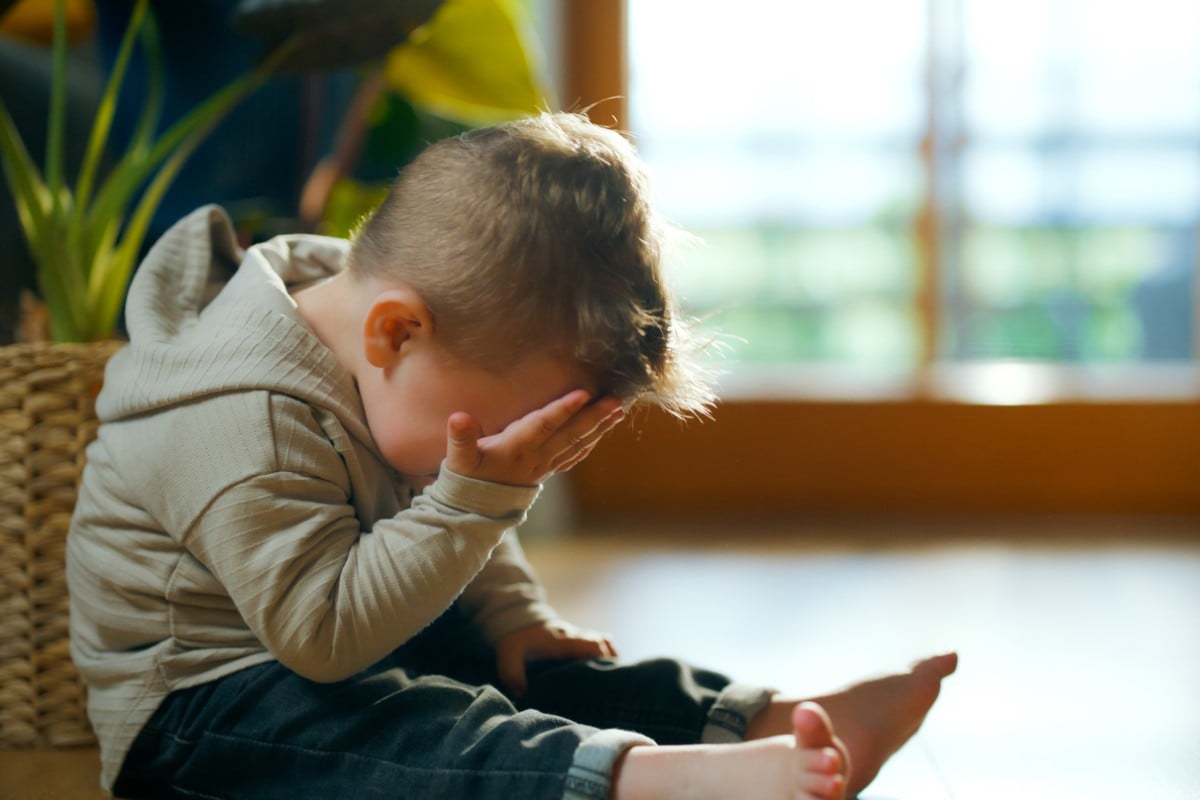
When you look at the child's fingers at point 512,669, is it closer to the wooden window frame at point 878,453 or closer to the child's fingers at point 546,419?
the child's fingers at point 546,419

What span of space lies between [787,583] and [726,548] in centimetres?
26

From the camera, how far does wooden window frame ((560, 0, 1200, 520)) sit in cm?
210

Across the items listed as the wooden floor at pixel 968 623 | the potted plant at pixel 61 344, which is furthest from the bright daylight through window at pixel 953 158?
the potted plant at pixel 61 344

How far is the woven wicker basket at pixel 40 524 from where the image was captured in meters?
0.95

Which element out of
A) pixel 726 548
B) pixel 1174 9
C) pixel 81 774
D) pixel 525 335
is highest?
pixel 1174 9

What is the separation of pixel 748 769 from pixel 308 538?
300 mm

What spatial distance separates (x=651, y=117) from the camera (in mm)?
2332

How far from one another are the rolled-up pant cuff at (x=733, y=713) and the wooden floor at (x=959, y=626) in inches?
3.0

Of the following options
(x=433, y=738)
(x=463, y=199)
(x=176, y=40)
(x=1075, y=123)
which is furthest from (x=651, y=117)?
(x=433, y=738)

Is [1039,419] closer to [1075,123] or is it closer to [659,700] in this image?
[1075,123]

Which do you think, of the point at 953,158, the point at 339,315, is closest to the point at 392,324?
the point at 339,315

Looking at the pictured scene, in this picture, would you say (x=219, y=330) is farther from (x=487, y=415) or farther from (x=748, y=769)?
(x=748, y=769)

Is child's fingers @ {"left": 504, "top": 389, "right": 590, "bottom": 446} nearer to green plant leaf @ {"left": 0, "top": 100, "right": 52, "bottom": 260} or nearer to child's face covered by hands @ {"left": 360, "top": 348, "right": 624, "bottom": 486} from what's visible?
child's face covered by hands @ {"left": 360, "top": 348, "right": 624, "bottom": 486}

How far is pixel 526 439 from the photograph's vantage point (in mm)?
762
